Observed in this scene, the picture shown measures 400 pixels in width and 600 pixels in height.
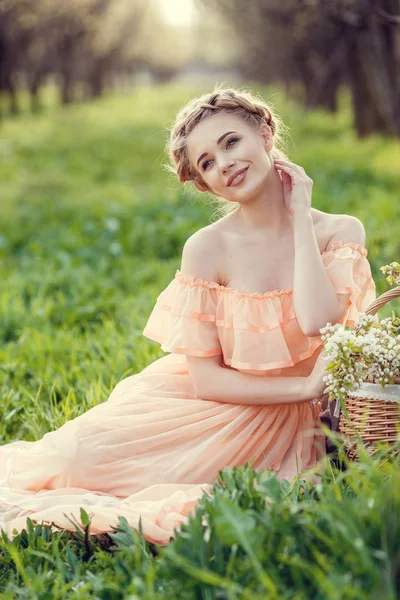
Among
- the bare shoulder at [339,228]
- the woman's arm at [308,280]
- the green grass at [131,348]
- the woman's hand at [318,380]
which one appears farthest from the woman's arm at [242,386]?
the bare shoulder at [339,228]

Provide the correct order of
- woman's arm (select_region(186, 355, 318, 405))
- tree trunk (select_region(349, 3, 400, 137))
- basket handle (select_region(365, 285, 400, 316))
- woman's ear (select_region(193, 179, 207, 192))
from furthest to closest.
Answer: tree trunk (select_region(349, 3, 400, 137)) < woman's ear (select_region(193, 179, 207, 192)) < woman's arm (select_region(186, 355, 318, 405)) < basket handle (select_region(365, 285, 400, 316))

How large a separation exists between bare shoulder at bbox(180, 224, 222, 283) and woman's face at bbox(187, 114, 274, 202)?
17cm

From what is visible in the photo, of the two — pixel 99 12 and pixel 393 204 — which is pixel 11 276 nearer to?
pixel 393 204

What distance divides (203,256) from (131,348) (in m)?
1.60

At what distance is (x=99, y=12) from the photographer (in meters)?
23.7

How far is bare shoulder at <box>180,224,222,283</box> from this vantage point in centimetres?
299

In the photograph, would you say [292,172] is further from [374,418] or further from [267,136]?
[374,418]

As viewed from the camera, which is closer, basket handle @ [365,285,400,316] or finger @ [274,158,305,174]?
basket handle @ [365,285,400,316]

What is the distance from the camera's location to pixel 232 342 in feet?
9.75

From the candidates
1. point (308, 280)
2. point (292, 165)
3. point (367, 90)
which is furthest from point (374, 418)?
point (367, 90)

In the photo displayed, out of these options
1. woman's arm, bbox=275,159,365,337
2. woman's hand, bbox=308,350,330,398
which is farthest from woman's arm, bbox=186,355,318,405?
woman's arm, bbox=275,159,365,337

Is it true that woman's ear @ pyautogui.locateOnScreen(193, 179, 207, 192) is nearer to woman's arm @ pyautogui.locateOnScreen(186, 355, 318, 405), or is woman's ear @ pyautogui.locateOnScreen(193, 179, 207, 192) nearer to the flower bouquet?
woman's arm @ pyautogui.locateOnScreen(186, 355, 318, 405)

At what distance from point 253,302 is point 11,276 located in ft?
13.1

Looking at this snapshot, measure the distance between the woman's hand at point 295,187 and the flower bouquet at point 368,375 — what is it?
51 cm
